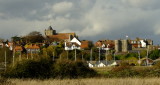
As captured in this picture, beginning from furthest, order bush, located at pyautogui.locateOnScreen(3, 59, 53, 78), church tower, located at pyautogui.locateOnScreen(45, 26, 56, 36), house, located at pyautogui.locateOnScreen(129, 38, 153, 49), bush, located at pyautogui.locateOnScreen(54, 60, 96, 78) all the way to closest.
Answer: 1. church tower, located at pyautogui.locateOnScreen(45, 26, 56, 36)
2. house, located at pyautogui.locateOnScreen(129, 38, 153, 49)
3. bush, located at pyautogui.locateOnScreen(54, 60, 96, 78)
4. bush, located at pyautogui.locateOnScreen(3, 59, 53, 78)

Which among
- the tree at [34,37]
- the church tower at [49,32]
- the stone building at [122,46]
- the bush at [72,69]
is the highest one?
the church tower at [49,32]

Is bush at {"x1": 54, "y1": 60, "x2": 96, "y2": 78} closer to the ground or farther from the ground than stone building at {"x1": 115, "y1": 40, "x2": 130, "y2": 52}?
closer to the ground

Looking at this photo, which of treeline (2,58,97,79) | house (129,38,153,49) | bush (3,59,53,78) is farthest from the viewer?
house (129,38,153,49)

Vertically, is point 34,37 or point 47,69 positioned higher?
point 34,37

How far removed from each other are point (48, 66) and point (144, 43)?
11301 cm

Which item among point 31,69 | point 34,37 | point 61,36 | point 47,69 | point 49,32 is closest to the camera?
point 31,69

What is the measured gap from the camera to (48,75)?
35000 millimetres

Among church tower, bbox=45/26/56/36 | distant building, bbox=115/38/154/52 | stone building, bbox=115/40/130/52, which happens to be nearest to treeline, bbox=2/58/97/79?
distant building, bbox=115/38/154/52

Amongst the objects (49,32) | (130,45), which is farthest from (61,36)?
(130,45)

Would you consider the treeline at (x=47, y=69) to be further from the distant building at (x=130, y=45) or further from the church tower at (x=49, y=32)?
the church tower at (x=49, y=32)

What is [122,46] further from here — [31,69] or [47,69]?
[31,69]

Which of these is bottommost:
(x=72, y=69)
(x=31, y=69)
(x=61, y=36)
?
(x=72, y=69)

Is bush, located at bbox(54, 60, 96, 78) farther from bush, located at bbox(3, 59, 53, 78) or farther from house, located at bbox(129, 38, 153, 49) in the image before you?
house, located at bbox(129, 38, 153, 49)

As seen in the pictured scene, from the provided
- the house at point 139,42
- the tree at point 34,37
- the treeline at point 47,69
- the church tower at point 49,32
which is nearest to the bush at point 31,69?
the treeline at point 47,69
